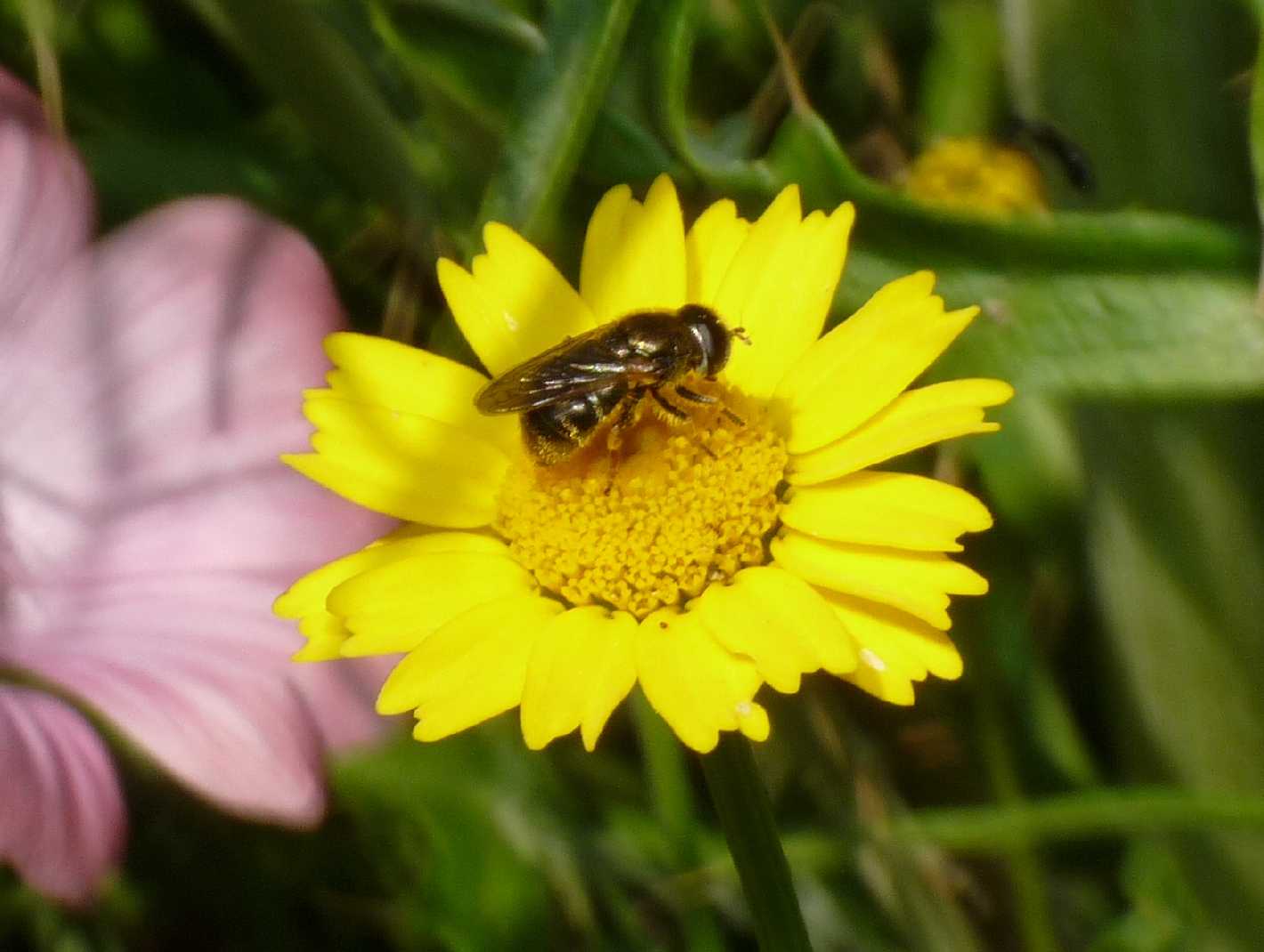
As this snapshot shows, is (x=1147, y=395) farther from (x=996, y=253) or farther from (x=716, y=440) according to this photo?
(x=716, y=440)

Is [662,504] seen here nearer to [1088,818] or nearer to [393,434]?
[393,434]

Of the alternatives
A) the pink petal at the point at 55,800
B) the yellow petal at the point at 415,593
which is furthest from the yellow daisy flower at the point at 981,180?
the pink petal at the point at 55,800

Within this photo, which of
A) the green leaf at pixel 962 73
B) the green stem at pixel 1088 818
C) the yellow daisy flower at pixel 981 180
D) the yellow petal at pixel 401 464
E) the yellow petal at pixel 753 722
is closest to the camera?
the yellow petal at pixel 753 722

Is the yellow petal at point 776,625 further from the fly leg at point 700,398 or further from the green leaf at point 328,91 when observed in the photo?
the green leaf at point 328,91

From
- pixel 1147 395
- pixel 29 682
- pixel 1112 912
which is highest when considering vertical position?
pixel 1147 395

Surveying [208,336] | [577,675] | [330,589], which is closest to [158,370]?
[208,336]

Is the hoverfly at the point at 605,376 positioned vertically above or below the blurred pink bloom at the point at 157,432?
above

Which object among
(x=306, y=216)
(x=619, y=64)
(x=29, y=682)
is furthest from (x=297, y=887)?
(x=619, y=64)
